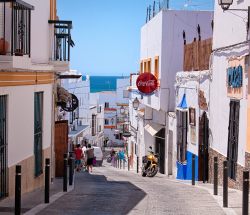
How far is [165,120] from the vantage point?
1235 inches

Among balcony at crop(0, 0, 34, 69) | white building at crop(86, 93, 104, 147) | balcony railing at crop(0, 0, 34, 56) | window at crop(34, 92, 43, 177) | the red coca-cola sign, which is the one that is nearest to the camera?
balcony at crop(0, 0, 34, 69)

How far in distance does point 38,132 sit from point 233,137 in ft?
18.2

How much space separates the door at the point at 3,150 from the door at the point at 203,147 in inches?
397

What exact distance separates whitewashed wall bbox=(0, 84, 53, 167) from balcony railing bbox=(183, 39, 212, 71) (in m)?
7.17

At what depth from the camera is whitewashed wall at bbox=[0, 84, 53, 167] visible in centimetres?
1381

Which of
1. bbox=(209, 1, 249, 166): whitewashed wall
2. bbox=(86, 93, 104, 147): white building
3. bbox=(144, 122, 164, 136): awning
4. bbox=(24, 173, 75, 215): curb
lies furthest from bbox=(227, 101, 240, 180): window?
bbox=(86, 93, 104, 147): white building

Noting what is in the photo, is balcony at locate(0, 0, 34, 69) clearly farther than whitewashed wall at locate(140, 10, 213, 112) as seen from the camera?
No

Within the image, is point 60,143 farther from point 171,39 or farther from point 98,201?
point 171,39

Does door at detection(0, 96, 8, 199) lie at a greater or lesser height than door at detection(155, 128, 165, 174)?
greater

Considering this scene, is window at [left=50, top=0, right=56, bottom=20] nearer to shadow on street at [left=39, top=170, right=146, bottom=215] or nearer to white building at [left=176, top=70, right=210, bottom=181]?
white building at [left=176, top=70, right=210, bottom=181]

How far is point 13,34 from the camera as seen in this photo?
1289cm

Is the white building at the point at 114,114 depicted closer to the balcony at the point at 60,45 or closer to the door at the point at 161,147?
the door at the point at 161,147

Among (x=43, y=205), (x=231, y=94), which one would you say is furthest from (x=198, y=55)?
(x=43, y=205)

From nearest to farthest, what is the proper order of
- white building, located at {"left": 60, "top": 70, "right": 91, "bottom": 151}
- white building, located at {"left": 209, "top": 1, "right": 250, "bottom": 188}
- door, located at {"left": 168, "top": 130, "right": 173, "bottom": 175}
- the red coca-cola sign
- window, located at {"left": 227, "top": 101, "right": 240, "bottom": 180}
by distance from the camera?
white building, located at {"left": 209, "top": 1, "right": 250, "bottom": 188}
window, located at {"left": 227, "top": 101, "right": 240, "bottom": 180}
the red coca-cola sign
door, located at {"left": 168, "top": 130, "right": 173, "bottom": 175}
white building, located at {"left": 60, "top": 70, "right": 91, "bottom": 151}
